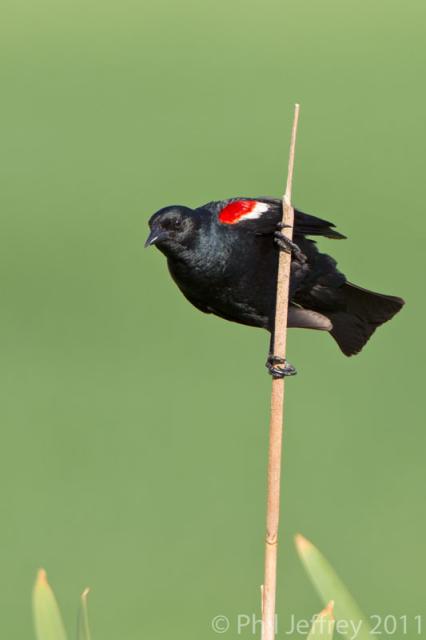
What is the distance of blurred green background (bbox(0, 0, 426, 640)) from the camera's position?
294 centimetres

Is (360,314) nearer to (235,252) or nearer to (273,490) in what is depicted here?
(235,252)

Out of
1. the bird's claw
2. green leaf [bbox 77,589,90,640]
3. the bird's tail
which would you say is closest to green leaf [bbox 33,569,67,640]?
green leaf [bbox 77,589,90,640]

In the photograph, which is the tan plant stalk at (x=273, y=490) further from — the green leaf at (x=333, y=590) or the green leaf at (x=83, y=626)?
the green leaf at (x=83, y=626)

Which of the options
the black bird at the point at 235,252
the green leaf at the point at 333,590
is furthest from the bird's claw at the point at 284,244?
the green leaf at the point at 333,590

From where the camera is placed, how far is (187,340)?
385 cm

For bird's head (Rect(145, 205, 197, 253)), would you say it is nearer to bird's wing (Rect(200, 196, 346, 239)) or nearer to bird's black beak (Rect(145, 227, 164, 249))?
bird's black beak (Rect(145, 227, 164, 249))

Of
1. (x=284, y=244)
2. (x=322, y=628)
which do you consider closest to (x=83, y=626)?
(x=322, y=628)

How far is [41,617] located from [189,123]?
4.07 meters

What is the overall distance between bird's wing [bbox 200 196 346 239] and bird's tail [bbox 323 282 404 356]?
0.34m

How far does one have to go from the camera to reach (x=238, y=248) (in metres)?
2.52

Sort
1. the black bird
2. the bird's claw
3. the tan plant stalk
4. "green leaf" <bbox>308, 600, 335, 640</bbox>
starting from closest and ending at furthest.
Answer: "green leaf" <bbox>308, 600, 335, 640</bbox>, the tan plant stalk, the bird's claw, the black bird

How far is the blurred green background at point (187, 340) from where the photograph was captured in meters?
2.94

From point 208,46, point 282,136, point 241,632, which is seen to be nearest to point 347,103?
point 282,136

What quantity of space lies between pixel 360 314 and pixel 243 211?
1.63 feet
